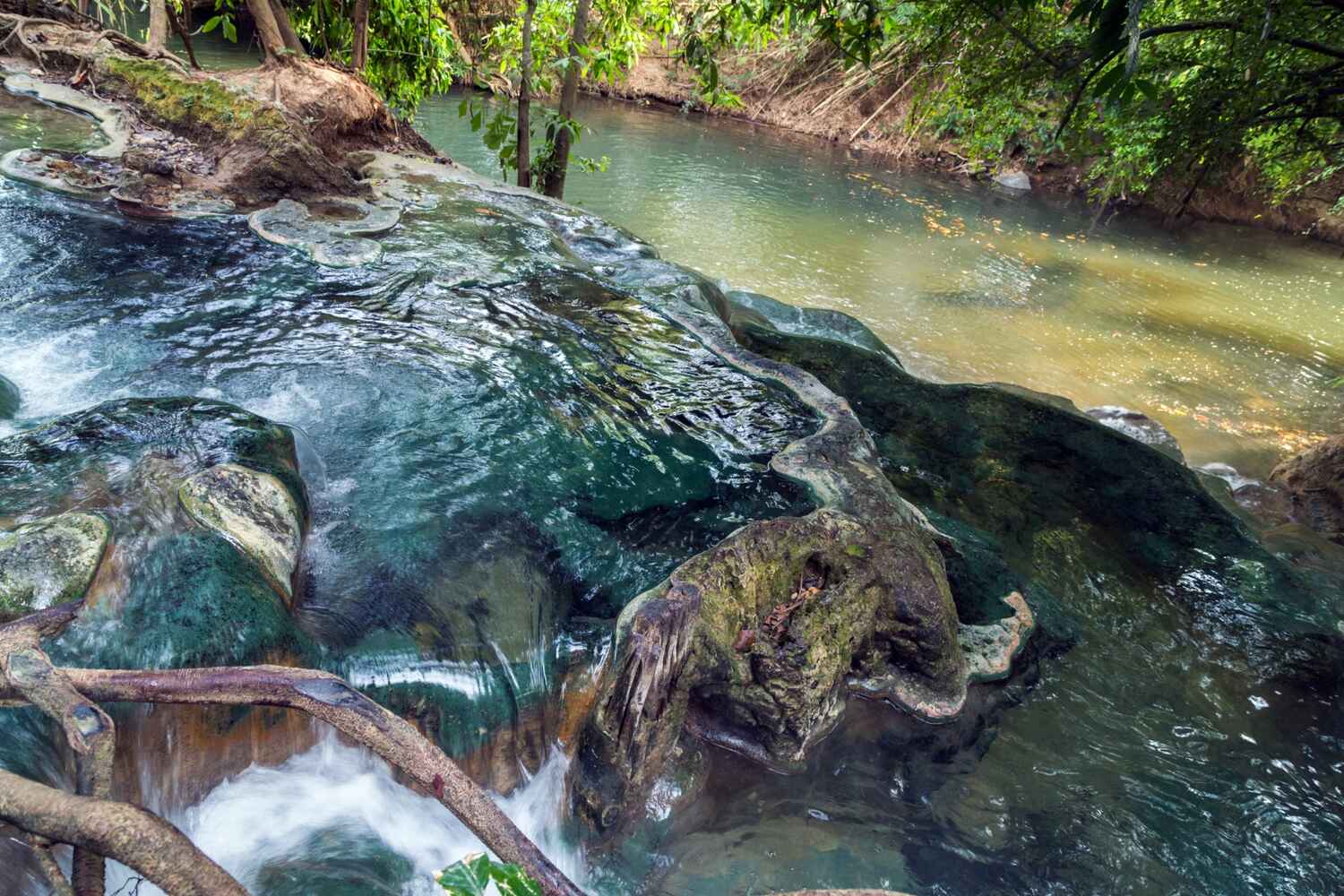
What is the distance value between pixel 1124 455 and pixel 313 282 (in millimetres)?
4826

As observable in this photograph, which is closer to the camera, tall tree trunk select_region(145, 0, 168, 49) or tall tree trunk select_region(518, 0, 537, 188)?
tall tree trunk select_region(518, 0, 537, 188)

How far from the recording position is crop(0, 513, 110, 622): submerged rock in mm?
1906

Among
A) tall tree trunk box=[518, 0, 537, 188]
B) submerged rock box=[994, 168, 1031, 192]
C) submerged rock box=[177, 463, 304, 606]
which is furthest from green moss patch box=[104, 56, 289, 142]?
submerged rock box=[994, 168, 1031, 192]

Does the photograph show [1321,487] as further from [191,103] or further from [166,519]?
[191,103]

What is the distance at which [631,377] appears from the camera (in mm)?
3996

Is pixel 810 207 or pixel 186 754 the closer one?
pixel 186 754

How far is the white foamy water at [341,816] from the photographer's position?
79.9 inches

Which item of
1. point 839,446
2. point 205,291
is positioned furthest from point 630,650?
point 205,291

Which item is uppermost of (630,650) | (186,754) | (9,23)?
(9,23)

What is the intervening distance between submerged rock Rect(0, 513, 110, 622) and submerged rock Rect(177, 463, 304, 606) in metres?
0.27

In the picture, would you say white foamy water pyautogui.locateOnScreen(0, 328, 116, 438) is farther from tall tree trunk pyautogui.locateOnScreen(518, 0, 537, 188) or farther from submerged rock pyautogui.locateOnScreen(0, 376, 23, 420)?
tall tree trunk pyautogui.locateOnScreen(518, 0, 537, 188)

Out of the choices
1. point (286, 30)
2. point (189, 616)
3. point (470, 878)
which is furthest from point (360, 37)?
point (470, 878)

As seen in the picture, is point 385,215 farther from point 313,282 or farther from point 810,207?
point 810,207

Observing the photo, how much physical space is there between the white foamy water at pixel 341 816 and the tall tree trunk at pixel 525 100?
5.89 m
